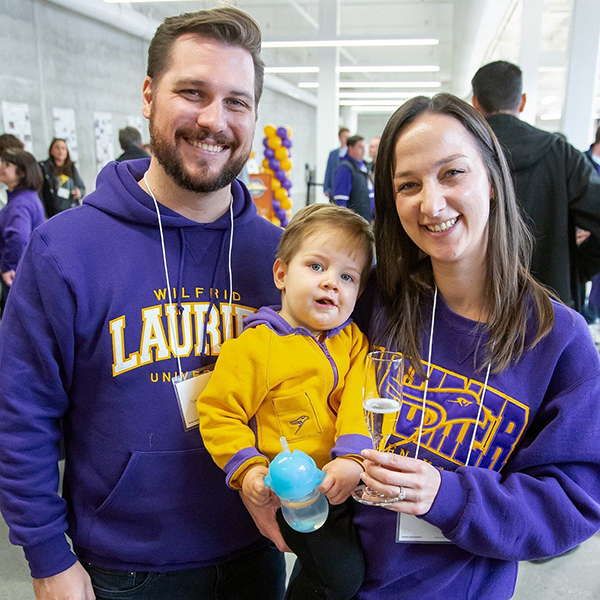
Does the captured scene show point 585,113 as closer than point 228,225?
No

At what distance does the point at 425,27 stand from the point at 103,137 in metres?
8.72

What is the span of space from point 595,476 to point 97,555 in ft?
3.67

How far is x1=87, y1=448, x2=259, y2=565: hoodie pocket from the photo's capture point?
52.8 inches

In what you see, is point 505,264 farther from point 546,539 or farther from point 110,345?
point 110,345

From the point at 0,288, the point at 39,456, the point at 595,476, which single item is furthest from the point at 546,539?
the point at 0,288

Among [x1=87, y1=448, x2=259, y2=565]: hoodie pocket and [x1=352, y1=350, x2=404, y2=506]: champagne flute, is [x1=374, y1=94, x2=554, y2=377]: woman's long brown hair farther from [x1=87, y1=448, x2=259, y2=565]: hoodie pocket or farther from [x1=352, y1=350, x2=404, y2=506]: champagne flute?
[x1=87, y1=448, x2=259, y2=565]: hoodie pocket

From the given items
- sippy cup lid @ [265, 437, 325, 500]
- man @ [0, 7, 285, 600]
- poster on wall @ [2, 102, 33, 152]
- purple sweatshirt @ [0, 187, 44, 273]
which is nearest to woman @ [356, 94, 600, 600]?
sippy cup lid @ [265, 437, 325, 500]

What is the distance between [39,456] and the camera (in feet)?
4.30

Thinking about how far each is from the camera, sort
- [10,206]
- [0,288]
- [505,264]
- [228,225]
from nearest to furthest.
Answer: [505,264] < [228,225] < [10,206] < [0,288]

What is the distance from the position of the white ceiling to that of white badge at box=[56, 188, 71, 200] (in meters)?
4.22

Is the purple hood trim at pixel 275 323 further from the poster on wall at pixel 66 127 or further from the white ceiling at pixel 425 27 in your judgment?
the poster on wall at pixel 66 127

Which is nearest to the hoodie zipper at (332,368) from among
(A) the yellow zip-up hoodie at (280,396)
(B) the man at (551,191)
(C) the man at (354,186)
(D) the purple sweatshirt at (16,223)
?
(A) the yellow zip-up hoodie at (280,396)

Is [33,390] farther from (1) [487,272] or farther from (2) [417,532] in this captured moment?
(1) [487,272]

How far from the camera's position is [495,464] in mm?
1231
